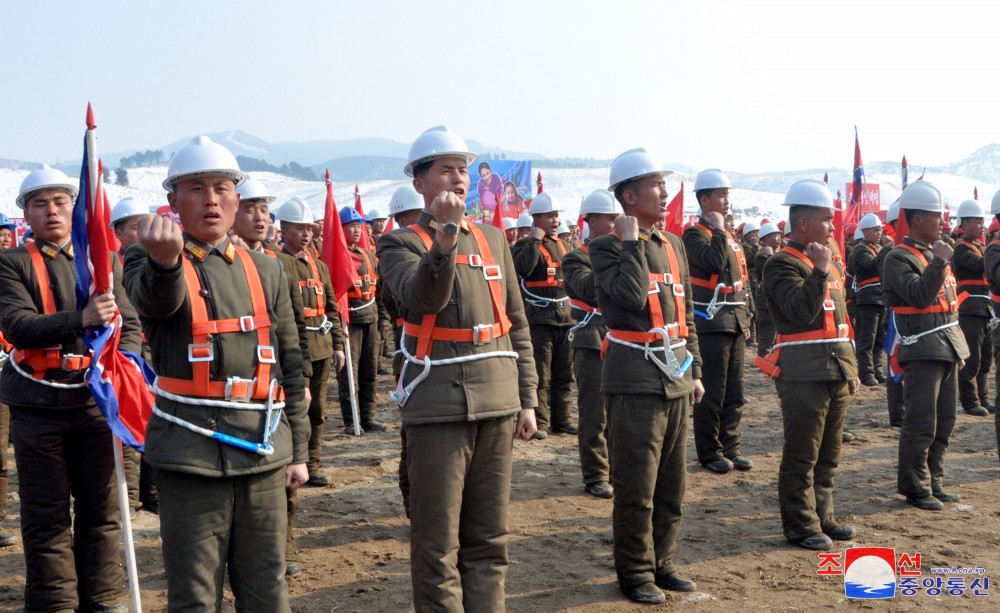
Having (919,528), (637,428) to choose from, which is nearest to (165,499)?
(637,428)

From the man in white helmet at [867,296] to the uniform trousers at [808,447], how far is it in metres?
7.18

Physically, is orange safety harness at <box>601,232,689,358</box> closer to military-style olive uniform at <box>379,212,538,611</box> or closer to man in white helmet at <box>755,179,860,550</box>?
man in white helmet at <box>755,179,860,550</box>

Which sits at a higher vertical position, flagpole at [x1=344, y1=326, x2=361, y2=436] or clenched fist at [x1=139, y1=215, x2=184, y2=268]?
clenched fist at [x1=139, y1=215, x2=184, y2=268]

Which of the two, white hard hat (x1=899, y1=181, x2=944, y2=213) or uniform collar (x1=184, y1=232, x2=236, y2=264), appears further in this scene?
white hard hat (x1=899, y1=181, x2=944, y2=213)

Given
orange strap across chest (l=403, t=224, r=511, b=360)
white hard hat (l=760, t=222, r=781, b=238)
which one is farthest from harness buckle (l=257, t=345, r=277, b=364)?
white hard hat (l=760, t=222, r=781, b=238)

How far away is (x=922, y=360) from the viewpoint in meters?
7.29

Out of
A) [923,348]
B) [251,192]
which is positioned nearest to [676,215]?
[923,348]

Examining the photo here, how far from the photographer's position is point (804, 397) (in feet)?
20.3

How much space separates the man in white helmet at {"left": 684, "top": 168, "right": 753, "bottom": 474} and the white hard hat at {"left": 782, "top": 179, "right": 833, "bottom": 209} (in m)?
1.78

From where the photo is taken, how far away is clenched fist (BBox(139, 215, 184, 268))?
3000 mm

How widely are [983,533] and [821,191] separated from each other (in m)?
2.97

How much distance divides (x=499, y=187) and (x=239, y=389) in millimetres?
21552

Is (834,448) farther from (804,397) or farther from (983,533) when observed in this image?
(983,533)

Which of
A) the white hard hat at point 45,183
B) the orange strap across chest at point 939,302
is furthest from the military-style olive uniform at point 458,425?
the orange strap across chest at point 939,302
